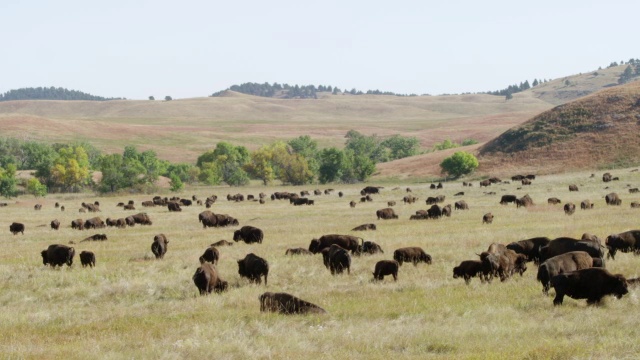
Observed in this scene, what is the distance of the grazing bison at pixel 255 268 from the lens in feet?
63.6

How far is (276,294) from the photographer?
51.8 ft

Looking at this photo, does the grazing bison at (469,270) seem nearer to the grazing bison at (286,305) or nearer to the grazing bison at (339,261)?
the grazing bison at (339,261)

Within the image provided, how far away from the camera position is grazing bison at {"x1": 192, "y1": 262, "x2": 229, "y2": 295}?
1808 centimetres

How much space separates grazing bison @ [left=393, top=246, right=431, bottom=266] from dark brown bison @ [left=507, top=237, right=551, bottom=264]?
257cm

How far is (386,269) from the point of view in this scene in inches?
771

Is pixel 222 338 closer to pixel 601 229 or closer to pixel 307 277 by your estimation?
pixel 307 277

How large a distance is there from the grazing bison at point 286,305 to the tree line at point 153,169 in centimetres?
7895

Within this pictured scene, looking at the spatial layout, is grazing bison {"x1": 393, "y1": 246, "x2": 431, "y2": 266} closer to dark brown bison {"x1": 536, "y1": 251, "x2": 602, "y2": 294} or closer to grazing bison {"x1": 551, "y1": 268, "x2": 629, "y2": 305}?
dark brown bison {"x1": 536, "y1": 251, "x2": 602, "y2": 294}

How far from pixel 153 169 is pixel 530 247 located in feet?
307

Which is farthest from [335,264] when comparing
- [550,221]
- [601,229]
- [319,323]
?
[550,221]

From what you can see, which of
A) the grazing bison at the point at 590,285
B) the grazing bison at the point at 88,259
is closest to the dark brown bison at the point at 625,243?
the grazing bison at the point at 590,285

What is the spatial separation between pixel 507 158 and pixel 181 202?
63.6m

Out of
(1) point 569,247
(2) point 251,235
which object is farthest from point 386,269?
A: (2) point 251,235

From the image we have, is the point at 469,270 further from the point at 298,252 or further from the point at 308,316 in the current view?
the point at 298,252
